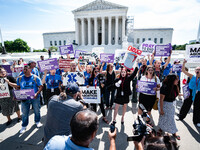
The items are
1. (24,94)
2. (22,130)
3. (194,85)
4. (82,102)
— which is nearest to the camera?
(82,102)

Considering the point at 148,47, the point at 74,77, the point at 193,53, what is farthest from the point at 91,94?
the point at 148,47

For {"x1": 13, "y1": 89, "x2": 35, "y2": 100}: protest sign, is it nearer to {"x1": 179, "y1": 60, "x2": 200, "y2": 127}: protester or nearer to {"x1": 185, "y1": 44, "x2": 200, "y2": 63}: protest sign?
{"x1": 179, "y1": 60, "x2": 200, "y2": 127}: protester

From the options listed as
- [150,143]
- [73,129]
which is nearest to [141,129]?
[150,143]

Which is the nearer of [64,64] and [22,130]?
[22,130]

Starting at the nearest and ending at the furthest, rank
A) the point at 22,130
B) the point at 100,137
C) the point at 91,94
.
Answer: the point at 100,137 < the point at 22,130 < the point at 91,94

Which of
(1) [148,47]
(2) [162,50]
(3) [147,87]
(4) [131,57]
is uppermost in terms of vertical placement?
(1) [148,47]

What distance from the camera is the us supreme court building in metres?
38.3

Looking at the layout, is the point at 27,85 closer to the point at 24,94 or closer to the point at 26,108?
the point at 24,94

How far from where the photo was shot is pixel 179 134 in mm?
3471

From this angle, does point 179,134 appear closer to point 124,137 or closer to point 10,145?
point 124,137

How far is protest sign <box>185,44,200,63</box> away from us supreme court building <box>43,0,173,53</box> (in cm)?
2776

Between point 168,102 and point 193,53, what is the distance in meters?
2.48

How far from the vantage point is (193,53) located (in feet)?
13.7

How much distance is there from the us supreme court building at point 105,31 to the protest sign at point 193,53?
27.8 m
